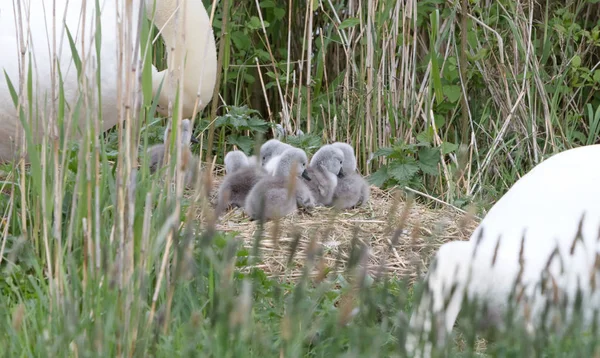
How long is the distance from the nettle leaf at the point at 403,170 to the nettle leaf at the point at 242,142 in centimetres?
69

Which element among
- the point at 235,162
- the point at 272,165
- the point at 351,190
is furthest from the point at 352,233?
the point at 235,162

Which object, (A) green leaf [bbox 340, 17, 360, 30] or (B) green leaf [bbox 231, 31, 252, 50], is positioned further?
(B) green leaf [bbox 231, 31, 252, 50]

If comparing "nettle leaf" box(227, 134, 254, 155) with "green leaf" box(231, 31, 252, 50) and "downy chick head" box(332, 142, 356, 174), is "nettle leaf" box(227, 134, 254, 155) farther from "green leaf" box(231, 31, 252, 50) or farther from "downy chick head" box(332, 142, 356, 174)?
"green leaf" box(231, 31, 252, 50)

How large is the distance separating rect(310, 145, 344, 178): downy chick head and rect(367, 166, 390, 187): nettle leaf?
0.27 metres

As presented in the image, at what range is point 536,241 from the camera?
2.22 meters

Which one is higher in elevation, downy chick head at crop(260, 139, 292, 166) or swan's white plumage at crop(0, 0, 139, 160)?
swan's white plumage at crop(0, 0, 139, 160)

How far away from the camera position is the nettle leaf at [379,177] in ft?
13.9

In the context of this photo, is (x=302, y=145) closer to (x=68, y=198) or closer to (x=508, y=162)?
(x=508, y=162)

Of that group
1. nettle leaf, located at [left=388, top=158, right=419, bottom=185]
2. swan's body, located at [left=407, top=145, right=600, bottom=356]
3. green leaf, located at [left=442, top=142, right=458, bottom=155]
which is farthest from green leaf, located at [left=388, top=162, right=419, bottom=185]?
swan's body, located at [left=407, top=145, right=600, bottom=356]

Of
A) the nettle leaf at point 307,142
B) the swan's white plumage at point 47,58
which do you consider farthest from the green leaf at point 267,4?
the swan's white plumage at point 47,58

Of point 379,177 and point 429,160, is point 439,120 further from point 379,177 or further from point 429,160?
point 379,177

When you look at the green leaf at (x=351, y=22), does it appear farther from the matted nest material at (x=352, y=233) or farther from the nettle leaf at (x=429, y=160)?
the matted nest material at (x=352, y=233)

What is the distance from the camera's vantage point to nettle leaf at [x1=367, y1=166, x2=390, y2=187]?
425cm

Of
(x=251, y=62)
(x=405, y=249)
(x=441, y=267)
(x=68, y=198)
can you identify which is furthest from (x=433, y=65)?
(x=441, y=267)
